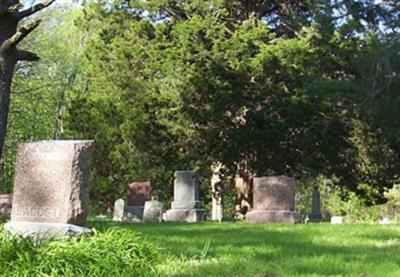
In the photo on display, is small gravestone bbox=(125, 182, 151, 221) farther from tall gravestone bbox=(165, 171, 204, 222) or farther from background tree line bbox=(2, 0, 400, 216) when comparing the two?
tall gravestone bbox=(165, 171, 204, 222)

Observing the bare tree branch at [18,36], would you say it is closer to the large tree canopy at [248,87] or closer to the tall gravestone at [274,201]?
the tall gravestone at [274,201]

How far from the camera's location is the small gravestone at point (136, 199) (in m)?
20.2

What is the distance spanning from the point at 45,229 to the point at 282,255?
275 cm

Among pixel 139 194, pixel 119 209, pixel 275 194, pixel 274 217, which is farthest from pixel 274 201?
pixel 119 209

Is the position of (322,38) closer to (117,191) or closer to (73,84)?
(117,191)

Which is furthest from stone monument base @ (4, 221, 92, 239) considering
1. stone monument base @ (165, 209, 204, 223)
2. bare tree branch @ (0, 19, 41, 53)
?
stone monument base @ (165, 209, 204, 223)

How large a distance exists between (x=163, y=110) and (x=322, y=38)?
Answer: 5779 mm

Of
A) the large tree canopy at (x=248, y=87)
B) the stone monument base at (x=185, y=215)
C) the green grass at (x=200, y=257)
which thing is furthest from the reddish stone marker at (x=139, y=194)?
the green grass at (x=200, y=257)

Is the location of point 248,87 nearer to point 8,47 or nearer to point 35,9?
point 35,9

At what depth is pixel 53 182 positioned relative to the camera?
7754 mm

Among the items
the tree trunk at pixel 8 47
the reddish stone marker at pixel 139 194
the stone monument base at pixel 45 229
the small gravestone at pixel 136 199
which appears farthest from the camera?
the reddish stone marker at pixel 139 194

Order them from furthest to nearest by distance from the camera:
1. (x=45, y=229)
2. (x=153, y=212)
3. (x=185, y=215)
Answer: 1. (x=153, y=212)
2. (x=185, y=215)
3. (x=45, y=229)

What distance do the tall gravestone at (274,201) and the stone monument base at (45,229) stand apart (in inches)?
356

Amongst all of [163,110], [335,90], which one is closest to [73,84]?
[163,110]
